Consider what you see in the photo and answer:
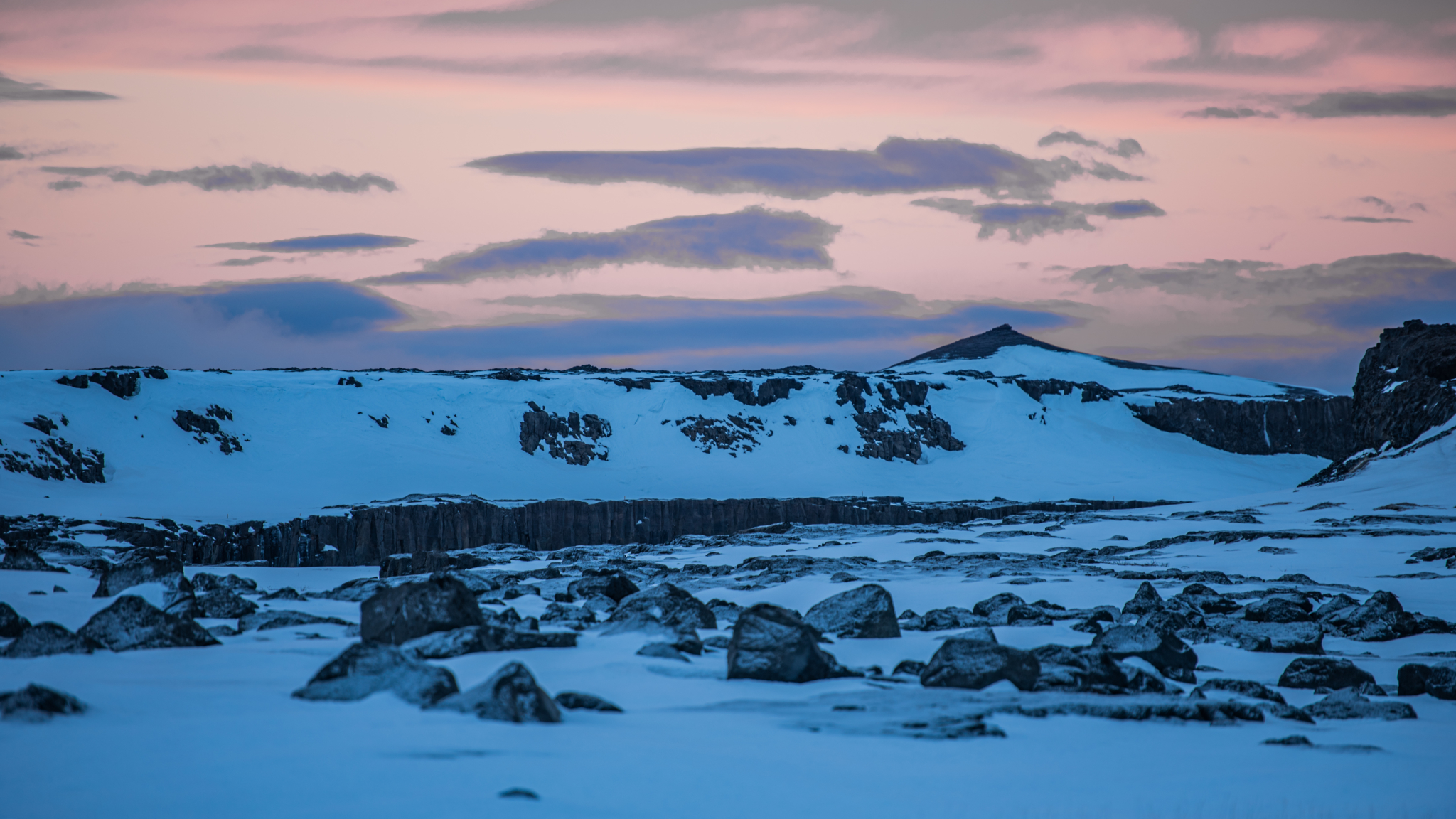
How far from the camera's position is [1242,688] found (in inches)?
299

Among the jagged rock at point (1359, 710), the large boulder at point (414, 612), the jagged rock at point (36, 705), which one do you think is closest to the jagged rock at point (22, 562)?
the large boulder at point (414, 612)

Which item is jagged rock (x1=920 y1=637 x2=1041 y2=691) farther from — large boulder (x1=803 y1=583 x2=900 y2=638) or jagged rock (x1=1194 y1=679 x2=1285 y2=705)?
large boulder (x1=803 y1=583 x2=900 y2=638)

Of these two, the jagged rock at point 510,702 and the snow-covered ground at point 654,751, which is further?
the jagged rock at point 510,702

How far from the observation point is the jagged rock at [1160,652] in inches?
324

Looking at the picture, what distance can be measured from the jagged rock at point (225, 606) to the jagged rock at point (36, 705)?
4.87 metres

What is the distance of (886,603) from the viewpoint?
32.3 feet

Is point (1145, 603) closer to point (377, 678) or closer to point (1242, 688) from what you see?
point (1242, 688)

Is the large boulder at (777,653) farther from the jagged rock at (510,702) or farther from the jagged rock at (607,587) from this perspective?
the jagged rock at (607,587)

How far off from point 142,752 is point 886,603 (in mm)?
6535

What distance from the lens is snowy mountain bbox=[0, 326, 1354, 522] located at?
34.4 meters

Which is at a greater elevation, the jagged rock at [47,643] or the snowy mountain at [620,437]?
the snowy mountain at [620,437]

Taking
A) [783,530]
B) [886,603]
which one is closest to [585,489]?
[783,530]

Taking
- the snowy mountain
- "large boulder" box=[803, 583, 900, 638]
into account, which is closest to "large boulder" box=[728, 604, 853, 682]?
"large boulder" box=[803, 583, 900, 638]

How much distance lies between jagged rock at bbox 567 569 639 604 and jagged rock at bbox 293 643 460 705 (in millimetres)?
6545
